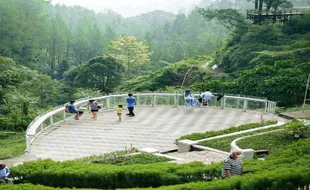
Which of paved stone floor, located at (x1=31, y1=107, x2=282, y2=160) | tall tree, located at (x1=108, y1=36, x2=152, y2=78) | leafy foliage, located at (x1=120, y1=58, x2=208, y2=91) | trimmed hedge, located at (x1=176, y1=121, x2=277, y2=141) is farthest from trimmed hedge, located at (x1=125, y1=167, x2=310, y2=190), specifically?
tall tree, located at (x1=108, y1=36, x2=152, y2=78)

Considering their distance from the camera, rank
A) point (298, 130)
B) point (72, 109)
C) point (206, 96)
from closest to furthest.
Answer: point (298, 130) → point (72, 109) → point (206, 96)

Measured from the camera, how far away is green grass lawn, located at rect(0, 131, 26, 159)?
17.2 metres

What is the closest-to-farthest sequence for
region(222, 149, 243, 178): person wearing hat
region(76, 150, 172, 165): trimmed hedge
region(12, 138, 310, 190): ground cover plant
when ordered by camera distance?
1. region(222, 149, 243, 178): person wearing hat
2. region(12, 138, 310, 190): ground cover plant
3. region(76, 150, 172, 165): trimmed hedge

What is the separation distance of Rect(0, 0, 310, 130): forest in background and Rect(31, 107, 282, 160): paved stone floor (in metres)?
5.40

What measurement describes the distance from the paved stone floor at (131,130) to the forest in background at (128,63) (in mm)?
5395

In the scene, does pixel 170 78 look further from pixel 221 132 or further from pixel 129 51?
pixel 221 132

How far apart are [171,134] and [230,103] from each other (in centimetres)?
577

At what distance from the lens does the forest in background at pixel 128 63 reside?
104 ft

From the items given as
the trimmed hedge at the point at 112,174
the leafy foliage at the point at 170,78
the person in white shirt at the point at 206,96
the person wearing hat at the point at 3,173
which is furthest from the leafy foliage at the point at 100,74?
the person wearing hat at the point at 3,173

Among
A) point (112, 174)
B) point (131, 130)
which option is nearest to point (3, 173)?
point (112, 174)

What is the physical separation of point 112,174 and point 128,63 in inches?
2180

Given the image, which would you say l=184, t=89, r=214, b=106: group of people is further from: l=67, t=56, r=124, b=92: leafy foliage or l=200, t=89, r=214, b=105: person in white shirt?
l=67, t=56, r=124, b=92: leafy foliage

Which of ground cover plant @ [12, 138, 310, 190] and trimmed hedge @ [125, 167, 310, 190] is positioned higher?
trimmed hedge @ [125, 167, 310, 190]

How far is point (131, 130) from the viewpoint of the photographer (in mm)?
20766
